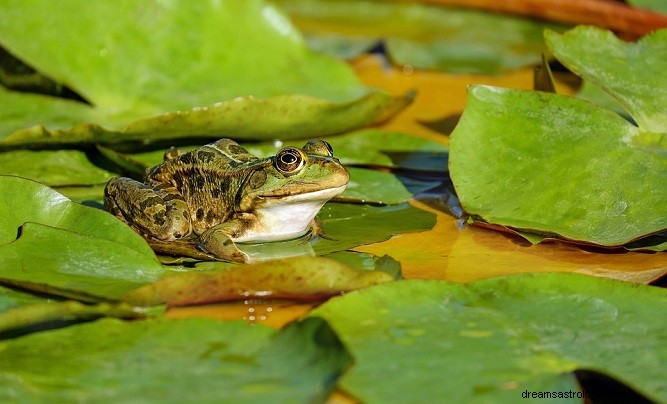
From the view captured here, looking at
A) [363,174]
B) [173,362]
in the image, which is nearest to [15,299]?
[173,362]

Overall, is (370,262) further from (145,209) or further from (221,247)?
(145,209)

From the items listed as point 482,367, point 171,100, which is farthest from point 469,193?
point 171,100

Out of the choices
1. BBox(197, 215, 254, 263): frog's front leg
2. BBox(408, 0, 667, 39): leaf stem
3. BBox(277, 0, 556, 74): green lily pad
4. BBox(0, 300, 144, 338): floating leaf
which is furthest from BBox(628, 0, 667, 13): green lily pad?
BBox(0, 300, 144, 338): floating leaf

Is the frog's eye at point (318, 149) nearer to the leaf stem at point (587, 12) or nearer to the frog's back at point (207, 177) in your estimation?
the frog's back at point (207, 177)

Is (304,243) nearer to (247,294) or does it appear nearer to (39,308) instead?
(247,294)

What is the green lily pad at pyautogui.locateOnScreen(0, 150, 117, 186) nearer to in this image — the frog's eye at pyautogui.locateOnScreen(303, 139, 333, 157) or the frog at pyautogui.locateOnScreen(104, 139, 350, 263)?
the frog at pyautogui.locateOnScreen(104, 139, 350, 263)
